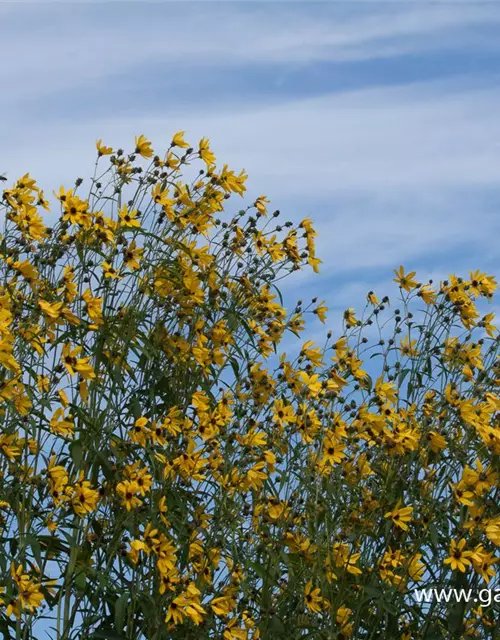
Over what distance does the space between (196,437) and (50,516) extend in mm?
759

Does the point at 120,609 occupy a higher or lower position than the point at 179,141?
lower

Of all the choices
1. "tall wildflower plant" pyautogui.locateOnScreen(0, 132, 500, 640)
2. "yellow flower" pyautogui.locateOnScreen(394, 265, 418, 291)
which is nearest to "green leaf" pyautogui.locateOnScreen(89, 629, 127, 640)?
"tall wildflower plant" pyautogui.locateOnScreen(0, 132, 500, 640)

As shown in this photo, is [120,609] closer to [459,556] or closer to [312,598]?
[312,598]

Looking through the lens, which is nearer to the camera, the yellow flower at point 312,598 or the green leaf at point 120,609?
the green leaf at point 120,609

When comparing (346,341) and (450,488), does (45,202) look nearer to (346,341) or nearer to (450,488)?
(346,341)

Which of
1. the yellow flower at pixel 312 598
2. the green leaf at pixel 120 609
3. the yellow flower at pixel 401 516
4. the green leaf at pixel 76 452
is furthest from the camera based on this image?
the yellow flower at pixel 401 516

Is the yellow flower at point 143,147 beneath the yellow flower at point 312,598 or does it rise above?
above

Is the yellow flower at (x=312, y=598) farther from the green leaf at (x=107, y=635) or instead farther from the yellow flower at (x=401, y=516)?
the green leaf at (x=107, y=635)

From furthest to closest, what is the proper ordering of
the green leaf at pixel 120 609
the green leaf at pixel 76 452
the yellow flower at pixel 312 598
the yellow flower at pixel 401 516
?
the yellow flower at pixel 401 516, the yellow flower at pixel 312 598, the green leaf at pixel 76 452, the green leaf at pixel 120 609

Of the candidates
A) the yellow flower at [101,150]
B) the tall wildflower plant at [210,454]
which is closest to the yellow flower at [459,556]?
the tall wildflower plant at [210,454]

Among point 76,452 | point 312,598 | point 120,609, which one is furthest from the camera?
point 312,598

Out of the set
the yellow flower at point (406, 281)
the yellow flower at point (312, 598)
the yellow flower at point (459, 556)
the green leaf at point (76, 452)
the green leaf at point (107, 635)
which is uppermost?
the yellow flower at point (406, 281)

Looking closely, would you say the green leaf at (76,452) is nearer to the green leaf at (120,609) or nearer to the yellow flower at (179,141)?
the green leaf at (120,609)

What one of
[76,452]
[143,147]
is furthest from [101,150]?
[76,452]
